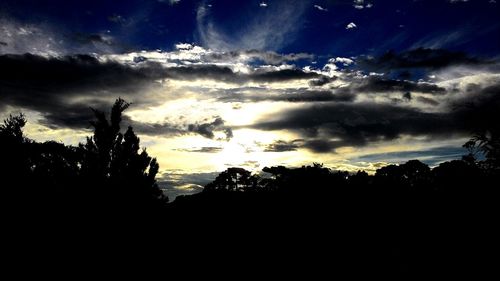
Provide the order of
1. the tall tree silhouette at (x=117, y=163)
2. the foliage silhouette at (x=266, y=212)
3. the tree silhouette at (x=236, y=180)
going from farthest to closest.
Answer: the tree silhouette at (x=236, y=180) → the tall tree silhouette at (x=117, y=163) → the foliage silhouette at (x=266, y=212)

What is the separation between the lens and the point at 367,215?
23.6 m

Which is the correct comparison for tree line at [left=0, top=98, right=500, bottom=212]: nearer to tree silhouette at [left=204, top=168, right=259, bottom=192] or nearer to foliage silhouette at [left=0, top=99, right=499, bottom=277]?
foliage silhouette at [left=0, top=99, right=499, bottom=277]

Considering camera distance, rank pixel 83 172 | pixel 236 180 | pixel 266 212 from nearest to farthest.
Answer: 1. pixel 83 172
2. pixel 266 212
3. pixel 236 180

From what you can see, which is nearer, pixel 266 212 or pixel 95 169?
pixel 95 169

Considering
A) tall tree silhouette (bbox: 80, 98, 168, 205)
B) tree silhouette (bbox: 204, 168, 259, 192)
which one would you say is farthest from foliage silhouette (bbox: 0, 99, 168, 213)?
tree silhouette (bbox: 204, 168, 259, 192)

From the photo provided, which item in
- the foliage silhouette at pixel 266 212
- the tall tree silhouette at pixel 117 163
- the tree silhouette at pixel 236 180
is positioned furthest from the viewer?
the tree silhouette at pixel 236 180

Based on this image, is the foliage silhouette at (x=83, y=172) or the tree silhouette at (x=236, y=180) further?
the tree silhouette at (x=236, y=180)

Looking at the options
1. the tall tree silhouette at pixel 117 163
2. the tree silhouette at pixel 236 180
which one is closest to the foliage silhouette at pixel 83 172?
the tall tree silhouette at pixel 117 163

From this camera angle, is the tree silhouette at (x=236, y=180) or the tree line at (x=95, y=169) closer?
the tree line at (x=95, y=169)

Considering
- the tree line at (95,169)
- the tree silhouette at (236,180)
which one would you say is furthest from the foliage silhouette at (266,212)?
the tree silhouette at (236,180)

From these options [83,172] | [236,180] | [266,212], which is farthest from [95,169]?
[236,180]

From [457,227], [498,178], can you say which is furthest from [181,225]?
[498,178]

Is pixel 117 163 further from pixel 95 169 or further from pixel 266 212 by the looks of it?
pixel 266 212

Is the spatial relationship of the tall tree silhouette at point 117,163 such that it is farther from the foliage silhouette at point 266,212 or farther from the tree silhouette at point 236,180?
the tree silhouette at point 236,180
